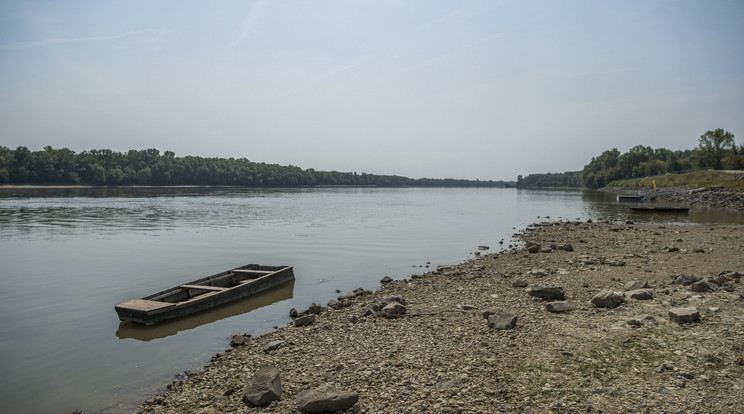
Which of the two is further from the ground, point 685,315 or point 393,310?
point 685,315

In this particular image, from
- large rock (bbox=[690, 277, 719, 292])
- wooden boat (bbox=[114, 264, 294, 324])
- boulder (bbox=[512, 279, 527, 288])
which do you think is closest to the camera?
large rock (bbox=[690, 277, 719, 292])

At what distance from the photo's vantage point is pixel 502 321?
35.4ft

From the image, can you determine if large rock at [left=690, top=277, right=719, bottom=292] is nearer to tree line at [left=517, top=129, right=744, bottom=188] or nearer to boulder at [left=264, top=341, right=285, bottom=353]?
boulder at [left=264, top=341, right=285, bottom=353]

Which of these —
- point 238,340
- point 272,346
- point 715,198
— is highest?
point 715,198

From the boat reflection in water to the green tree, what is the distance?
148 m

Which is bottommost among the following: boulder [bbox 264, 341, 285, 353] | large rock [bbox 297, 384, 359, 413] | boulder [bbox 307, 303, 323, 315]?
boulder [bbox 307, 303, 323, 315]

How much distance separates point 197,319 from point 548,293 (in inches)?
474

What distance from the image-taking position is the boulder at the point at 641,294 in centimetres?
1211

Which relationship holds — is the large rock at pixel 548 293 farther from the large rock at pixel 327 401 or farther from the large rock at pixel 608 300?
the large rock at pixel 327 401

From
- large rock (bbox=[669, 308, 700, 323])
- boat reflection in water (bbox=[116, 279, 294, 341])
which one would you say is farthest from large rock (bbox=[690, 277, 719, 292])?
boat reflection in water (bbox=[116, 279, 294, 341])

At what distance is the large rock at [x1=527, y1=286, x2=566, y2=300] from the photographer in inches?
522

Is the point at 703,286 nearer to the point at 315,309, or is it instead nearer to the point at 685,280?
the point at 685,280

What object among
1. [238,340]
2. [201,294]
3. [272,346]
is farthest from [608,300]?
[201,294]

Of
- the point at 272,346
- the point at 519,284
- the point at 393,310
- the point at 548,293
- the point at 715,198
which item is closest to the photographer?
the point at 272,346
